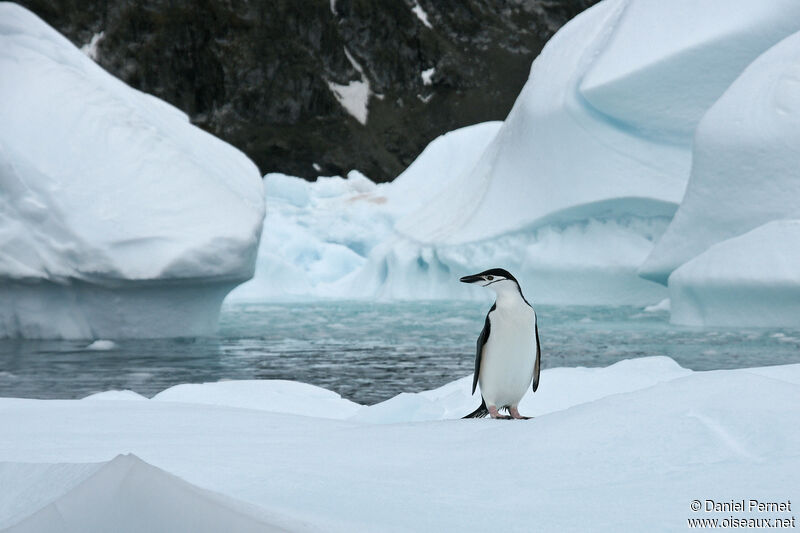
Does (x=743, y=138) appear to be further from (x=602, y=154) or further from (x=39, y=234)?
(x=39, y=234)

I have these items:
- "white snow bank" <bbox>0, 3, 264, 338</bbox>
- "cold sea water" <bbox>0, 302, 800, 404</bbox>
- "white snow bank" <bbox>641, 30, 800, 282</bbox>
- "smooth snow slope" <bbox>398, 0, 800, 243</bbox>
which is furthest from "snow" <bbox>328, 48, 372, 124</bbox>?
"white snow bank" <bbox>0, 3, 264, 338</bbox>

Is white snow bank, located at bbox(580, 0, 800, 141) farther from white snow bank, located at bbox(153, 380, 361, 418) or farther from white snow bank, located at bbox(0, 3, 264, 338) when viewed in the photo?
white snow bank, located at bbox(153, 380, 361, 418)

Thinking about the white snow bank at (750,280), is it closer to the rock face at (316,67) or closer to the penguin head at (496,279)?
the penguin head at (496,279)

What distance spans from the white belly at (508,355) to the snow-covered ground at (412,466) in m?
0.53

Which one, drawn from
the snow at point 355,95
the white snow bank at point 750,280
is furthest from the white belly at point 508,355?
the snow at point 355,95

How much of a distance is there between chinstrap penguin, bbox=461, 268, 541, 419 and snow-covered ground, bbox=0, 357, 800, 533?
1.72 feet

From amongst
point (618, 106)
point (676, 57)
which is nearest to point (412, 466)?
point (676, 57)

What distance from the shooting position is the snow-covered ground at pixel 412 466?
136 centimetres

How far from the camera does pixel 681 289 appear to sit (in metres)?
9.56

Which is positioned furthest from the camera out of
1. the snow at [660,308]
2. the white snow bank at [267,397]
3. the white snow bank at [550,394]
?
the snow at [660,308]

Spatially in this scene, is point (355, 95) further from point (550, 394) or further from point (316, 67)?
point (550, 394)

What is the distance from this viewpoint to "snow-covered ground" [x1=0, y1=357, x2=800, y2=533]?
1363 mm

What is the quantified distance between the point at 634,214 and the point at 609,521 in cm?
1244

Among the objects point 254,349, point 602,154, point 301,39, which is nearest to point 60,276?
point 254,349
